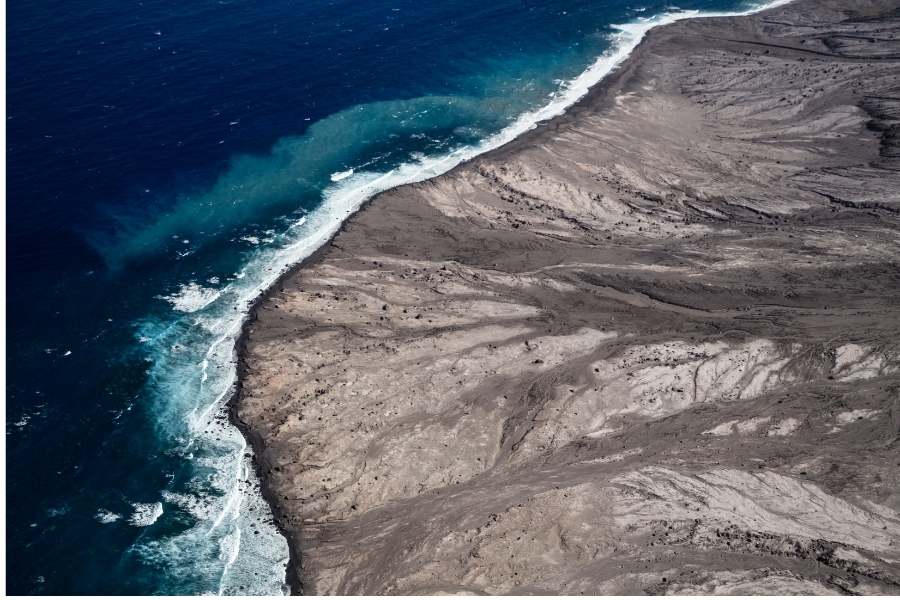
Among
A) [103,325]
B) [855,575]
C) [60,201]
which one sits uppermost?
[60,201]

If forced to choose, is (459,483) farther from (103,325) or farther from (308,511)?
(103,325)

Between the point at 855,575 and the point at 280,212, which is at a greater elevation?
the point at 280,212

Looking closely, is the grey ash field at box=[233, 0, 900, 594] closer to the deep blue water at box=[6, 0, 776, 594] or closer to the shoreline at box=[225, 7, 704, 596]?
the shoreline at box=[225, 7, 704, 596]

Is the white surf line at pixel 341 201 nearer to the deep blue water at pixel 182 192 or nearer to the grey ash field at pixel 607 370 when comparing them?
the deep blue water at pixel 182 192

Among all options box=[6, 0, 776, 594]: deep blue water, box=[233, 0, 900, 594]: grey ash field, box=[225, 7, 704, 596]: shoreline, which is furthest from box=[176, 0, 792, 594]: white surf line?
box=[233, 0, 900, 594]: grey ash field

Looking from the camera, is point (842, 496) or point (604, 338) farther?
point (604, 338)

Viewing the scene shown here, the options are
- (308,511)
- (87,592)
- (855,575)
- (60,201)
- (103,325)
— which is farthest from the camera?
(60,201)

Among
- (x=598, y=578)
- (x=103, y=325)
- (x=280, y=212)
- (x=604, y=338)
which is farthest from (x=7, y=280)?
(x=598, y=578)
